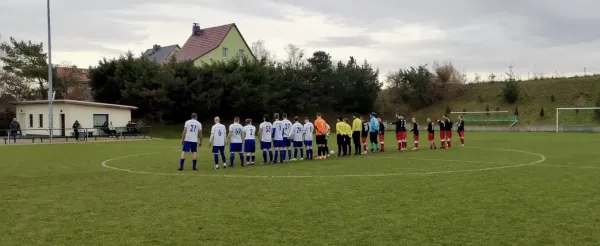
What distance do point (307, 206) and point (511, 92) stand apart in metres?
61.6

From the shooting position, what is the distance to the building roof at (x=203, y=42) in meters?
62.4

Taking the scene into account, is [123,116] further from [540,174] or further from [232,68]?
[540,174]

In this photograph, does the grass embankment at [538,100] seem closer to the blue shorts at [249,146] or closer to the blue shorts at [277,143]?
the blue shorts at [277,143]

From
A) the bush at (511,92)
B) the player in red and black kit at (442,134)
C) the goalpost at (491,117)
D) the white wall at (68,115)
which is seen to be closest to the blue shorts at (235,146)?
the player in red and black kit at (442,134)

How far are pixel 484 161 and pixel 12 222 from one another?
15.4m

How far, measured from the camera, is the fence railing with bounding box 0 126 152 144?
36416 millimetres

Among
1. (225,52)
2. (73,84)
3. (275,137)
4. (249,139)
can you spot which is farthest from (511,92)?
(249,139)

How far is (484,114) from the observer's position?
63.5 metres

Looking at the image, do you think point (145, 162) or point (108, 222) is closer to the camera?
point (108, 222)

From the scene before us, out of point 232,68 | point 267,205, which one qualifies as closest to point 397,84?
point 232,68

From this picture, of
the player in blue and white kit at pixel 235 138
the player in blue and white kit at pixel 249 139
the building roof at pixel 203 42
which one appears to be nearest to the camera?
the player in blue and white kit at pixel 235 138

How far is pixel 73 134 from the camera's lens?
1534 inches

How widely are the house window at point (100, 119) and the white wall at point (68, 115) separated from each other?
29cm

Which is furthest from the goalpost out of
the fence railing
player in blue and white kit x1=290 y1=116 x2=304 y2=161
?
player in blue and white kit x1=290 y1=116 x2=304 y2=161
